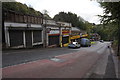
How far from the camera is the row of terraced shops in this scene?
1602 centimetres

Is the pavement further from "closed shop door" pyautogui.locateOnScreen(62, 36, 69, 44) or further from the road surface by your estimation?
"closed shop door" pyautogui.locateOnScreen(62, 36, 69, 44)

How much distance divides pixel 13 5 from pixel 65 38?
56.1ft

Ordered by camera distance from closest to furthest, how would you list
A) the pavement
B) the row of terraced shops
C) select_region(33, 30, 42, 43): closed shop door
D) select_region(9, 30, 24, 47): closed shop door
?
the pavement < the row of terraced shops < select_region(9, 30, 24, 47): closed shop door < select_region(33, 30, 42, 43): closed shop door

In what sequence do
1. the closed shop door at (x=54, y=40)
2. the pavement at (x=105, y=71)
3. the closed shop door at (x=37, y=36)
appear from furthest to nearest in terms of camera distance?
the closed shop door at (x=54, y=40)
the closed shop door at (x=37, y=36)
the pavement at (x=105, y=71)

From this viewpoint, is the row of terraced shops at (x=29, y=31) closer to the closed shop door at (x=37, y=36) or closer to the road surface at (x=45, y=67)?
the closed shop door at (x=37, y=36)

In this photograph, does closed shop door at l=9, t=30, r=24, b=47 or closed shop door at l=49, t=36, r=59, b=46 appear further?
closed shop door at l=49, t=36, r=59, b=46

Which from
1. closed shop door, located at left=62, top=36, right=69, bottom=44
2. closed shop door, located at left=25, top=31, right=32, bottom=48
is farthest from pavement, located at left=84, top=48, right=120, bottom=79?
closed shop door, located at left=62, top=36, right=69, bottom=44

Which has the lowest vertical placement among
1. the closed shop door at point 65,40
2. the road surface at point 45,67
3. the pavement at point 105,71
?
the pavement at point 105,71

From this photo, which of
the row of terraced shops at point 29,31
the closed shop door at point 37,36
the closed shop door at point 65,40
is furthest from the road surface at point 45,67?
the closed shop door at point 65,40

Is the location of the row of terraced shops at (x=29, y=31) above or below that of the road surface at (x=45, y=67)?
above

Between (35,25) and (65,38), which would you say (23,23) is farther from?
(65,38)

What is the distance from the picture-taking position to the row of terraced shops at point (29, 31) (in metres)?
16.0

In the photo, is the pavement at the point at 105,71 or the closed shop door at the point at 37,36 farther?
the closed shop door at the point at 37,36

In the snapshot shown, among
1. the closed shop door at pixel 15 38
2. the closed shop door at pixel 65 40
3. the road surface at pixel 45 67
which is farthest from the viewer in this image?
the closed shop door at pixel 65 40
